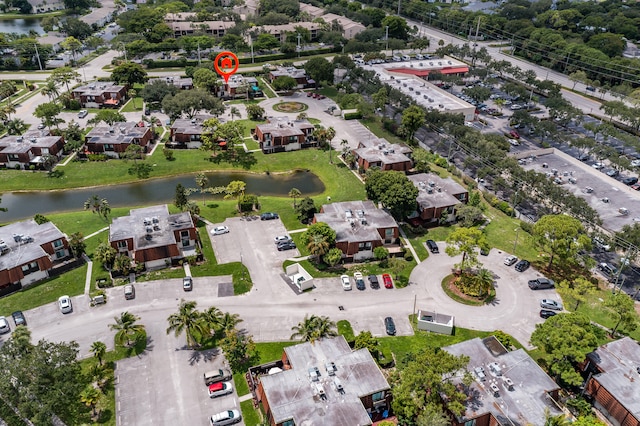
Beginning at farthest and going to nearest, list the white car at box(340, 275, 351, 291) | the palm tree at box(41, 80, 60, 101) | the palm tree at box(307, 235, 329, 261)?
the palm tree at box(41, 80, 60, 101) < the palm tree at box(307, 235, 329, 261) < the white car at box(340, 275, 351, 291)

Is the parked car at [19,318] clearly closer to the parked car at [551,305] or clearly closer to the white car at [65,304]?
the white car at [65,304]

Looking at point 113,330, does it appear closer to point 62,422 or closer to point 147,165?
point 62,422

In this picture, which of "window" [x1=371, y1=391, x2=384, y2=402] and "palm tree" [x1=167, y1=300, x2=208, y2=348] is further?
"palm tree" [x1=167, y1=300, x2=208, y2=348]

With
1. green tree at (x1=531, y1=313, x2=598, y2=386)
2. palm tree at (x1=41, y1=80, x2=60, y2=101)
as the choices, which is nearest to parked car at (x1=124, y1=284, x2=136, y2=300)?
green tree at (x1=531, y1=313, x2=598, y2=386)

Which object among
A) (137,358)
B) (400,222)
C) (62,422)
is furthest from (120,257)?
(400,222)

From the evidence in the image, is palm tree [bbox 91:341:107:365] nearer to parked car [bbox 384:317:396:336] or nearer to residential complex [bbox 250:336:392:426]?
residential complex [bbox 250:336:392:426]

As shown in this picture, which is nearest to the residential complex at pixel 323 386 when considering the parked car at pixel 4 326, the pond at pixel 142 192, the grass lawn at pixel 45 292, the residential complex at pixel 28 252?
the grass lawn at pixel 45 292

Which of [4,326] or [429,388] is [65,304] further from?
[429,388]

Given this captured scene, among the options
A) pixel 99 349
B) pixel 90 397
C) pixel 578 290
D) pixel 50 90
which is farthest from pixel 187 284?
pixel 50 90
